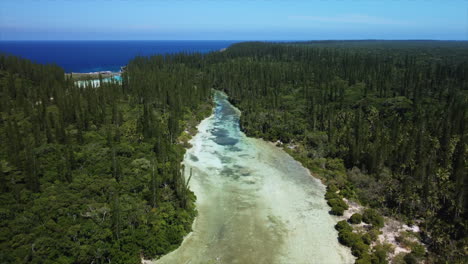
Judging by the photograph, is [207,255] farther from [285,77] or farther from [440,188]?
[285,77]

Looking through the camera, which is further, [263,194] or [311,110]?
[311,110]

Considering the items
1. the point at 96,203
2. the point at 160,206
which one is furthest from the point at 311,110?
the point at 96,203

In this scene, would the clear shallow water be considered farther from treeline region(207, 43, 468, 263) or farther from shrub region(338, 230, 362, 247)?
treeline region(207, 43, 468, 263)

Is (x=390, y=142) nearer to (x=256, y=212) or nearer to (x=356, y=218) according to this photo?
(x=356, y=218)

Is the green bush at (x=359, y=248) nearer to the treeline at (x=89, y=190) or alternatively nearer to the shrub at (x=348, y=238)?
the shrub at (x=348, y=238)

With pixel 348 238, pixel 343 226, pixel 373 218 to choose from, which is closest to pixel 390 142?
pixel 373 218

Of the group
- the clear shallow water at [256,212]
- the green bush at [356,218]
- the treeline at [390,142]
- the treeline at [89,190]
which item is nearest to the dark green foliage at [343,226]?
the clear shallow water at [256,212]
